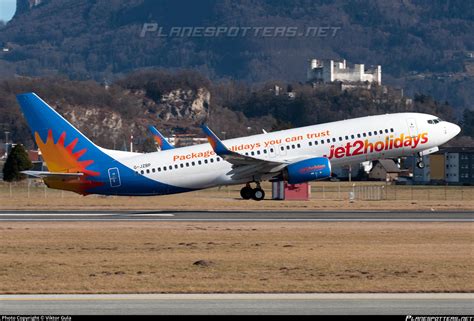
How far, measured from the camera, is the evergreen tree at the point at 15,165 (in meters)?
124

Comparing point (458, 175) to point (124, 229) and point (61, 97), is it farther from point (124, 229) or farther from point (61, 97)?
point (124, 229)

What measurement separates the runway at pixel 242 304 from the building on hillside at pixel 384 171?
113 metres

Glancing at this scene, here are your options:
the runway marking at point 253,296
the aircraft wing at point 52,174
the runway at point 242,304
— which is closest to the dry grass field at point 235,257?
the runway marking at point 253,296

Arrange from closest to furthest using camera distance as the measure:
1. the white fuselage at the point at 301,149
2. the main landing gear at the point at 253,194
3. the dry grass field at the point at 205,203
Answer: the white fuselage at the point at 301,149 < the main landing gear at the point at 253,194 < the dry grass field at the point at 205,203

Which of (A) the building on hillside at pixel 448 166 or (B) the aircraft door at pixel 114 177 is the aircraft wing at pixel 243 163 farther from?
(A) the building on hillside at pixel 448 166

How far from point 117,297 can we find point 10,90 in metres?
153

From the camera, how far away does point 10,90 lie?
179250mm

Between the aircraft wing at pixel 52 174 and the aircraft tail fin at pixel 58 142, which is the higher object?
the aircraft tail fin at pixel 58 142

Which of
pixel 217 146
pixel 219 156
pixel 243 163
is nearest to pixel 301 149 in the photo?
pixel 243 163

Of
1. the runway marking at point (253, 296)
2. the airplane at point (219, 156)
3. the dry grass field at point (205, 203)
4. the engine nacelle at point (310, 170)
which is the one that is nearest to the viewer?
the runway marking at point (253, 296)

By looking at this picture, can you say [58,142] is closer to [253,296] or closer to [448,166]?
[253,296]

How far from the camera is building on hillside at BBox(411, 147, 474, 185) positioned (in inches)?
5659

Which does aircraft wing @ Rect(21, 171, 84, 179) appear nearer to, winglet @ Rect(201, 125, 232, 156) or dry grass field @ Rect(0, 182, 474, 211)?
dry grass field @ Rect(0, 182, 474, 211)

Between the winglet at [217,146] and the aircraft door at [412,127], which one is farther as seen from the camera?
the aircraft door at [412,127]
